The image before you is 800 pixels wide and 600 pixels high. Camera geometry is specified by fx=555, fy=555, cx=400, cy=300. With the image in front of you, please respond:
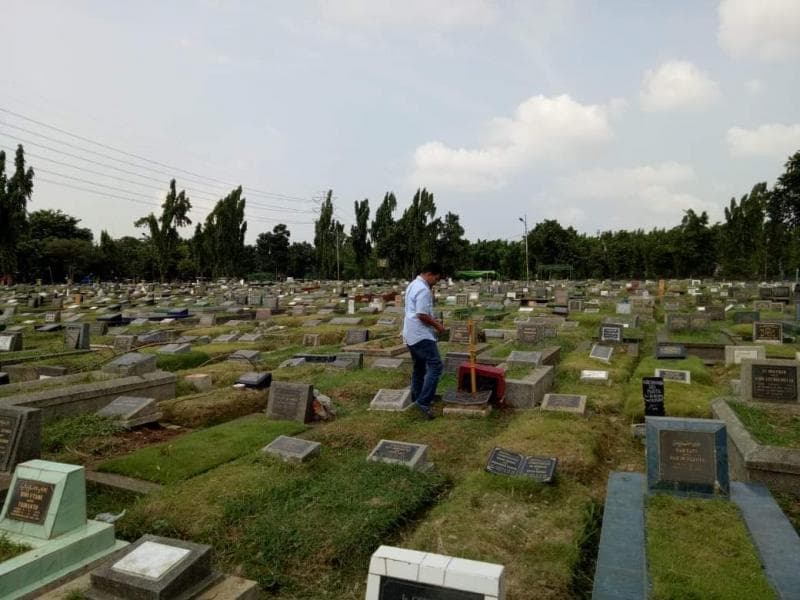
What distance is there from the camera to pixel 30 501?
420cm

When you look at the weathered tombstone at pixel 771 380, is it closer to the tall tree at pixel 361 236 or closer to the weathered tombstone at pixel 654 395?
the weathered tombstone at pixel 654 395

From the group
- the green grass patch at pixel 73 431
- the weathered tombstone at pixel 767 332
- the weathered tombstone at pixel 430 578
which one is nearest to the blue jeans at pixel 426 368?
the green grass patch at pixel 73 431

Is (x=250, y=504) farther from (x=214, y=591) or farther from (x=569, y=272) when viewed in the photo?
(x=569, y=272)

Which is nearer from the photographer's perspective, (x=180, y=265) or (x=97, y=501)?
(x=97, y=501)

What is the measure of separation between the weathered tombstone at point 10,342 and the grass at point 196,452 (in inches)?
433

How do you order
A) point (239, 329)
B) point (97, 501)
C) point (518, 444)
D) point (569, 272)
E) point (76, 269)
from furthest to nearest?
point (569, 272) → point (76, 269) → point (239, 329) → point (518, 444) → point (97, 501)

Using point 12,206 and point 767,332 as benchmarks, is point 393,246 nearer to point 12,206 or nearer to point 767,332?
point 12,206

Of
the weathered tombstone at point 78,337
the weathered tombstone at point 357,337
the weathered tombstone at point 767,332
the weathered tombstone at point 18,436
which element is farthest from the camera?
the weathered tombstone at point 357,337

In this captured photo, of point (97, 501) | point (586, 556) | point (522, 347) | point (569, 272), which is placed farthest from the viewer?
point (569, 272)

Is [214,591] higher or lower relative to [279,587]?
higher

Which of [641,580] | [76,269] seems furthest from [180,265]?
[641,580]

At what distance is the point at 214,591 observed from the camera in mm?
3445

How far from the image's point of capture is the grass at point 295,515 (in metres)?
4.09

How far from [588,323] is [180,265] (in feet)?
211
